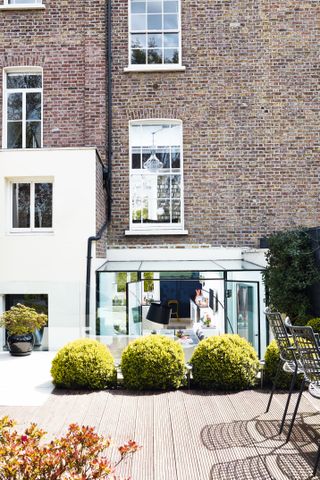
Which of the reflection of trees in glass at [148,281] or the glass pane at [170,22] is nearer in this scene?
the reflection of trees in glass at [148,281]

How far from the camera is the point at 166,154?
10938 millimetres

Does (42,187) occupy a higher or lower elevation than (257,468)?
higher

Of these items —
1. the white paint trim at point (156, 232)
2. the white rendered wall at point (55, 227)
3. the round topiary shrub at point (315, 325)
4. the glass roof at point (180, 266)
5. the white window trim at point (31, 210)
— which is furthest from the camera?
the white paint trim at point (156, 232)

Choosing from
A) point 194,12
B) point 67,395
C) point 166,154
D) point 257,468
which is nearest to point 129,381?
point 67,395

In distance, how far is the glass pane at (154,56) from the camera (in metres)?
11.1

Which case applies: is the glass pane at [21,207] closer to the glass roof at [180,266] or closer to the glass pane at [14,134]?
the glass pane at [14,134]

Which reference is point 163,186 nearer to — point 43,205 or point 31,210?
point 43,205

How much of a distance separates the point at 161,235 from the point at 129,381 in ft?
15.7

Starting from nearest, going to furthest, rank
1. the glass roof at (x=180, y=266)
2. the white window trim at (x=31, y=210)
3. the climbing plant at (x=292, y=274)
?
the climbing plant at (x=292, y=274)
the glass roof at (x=180, y=266)
the white window trim at (x=31, y=210)

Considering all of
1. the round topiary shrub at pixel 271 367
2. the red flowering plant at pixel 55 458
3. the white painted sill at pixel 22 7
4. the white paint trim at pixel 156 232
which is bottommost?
the round topiary shrub at pixel 271 367

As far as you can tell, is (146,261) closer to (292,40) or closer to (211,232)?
(211,232)

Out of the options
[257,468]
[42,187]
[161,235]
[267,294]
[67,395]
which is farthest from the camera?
[161,235]

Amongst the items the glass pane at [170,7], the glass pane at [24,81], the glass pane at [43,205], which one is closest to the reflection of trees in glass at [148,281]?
the glass pane at [43,205]

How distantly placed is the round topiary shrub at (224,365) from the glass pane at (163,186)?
5014mm
